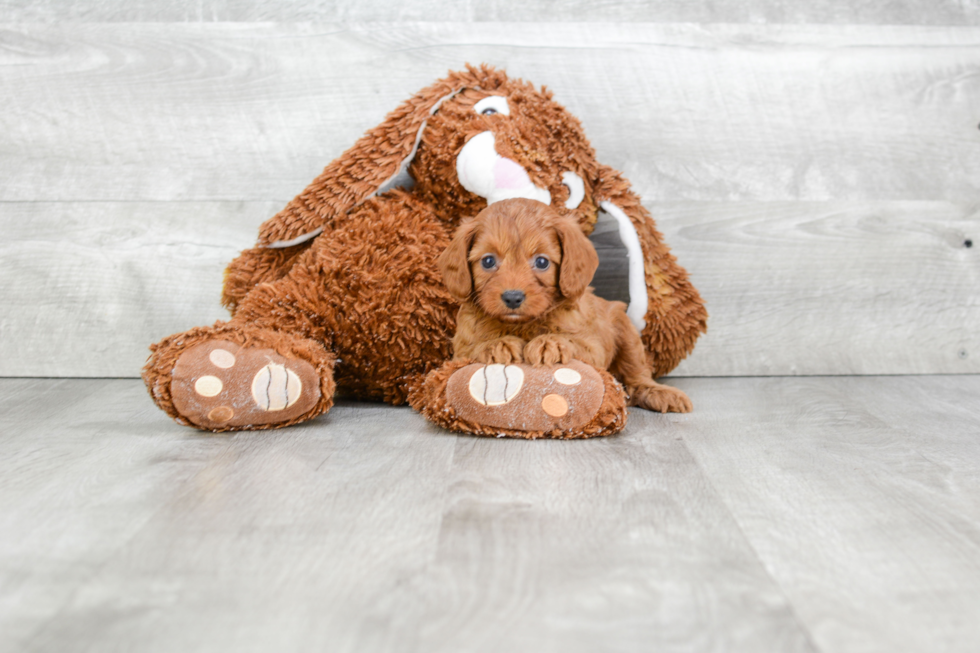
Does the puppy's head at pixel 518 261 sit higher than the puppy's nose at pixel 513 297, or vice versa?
the puppy's head at pixel 518 261

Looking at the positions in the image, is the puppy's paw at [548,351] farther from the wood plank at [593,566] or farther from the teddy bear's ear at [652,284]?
the teddy bear's ear at [652,284]

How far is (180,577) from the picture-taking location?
616mm

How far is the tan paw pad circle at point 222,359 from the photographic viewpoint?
39.6 inches

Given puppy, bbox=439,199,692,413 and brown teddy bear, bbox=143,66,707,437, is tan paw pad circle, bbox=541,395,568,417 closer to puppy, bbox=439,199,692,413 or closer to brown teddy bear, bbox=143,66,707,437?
puppy, bbox=439,199,692,413

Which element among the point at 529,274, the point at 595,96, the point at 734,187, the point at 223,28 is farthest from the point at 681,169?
the point at 223,28

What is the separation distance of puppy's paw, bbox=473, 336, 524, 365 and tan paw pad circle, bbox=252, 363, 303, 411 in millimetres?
238

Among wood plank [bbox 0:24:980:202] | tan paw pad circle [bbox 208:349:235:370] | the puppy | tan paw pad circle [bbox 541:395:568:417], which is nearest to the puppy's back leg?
the puppy

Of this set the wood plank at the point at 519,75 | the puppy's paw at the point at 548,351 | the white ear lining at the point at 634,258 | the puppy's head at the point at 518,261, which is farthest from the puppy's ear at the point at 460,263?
the wood plank at the point at 519,75

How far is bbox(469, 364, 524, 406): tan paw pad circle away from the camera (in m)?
0.99

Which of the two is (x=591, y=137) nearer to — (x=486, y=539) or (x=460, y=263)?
(x=460, y=263)

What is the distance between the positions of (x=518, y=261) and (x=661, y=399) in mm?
341

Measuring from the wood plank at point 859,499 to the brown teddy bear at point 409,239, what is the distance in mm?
274

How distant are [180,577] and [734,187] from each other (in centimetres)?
122

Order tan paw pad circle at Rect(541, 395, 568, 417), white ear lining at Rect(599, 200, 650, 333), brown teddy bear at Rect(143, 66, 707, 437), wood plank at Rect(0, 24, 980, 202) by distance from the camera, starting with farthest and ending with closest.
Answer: wood plank at Rect(0, 24, 980, 202), white ear lining at Rect(599, 200, 650, 333), brown teddy bear at Rect(143, 66, 707, 437), tan paw pad circle at Rect(541, 395, 568, 417)
